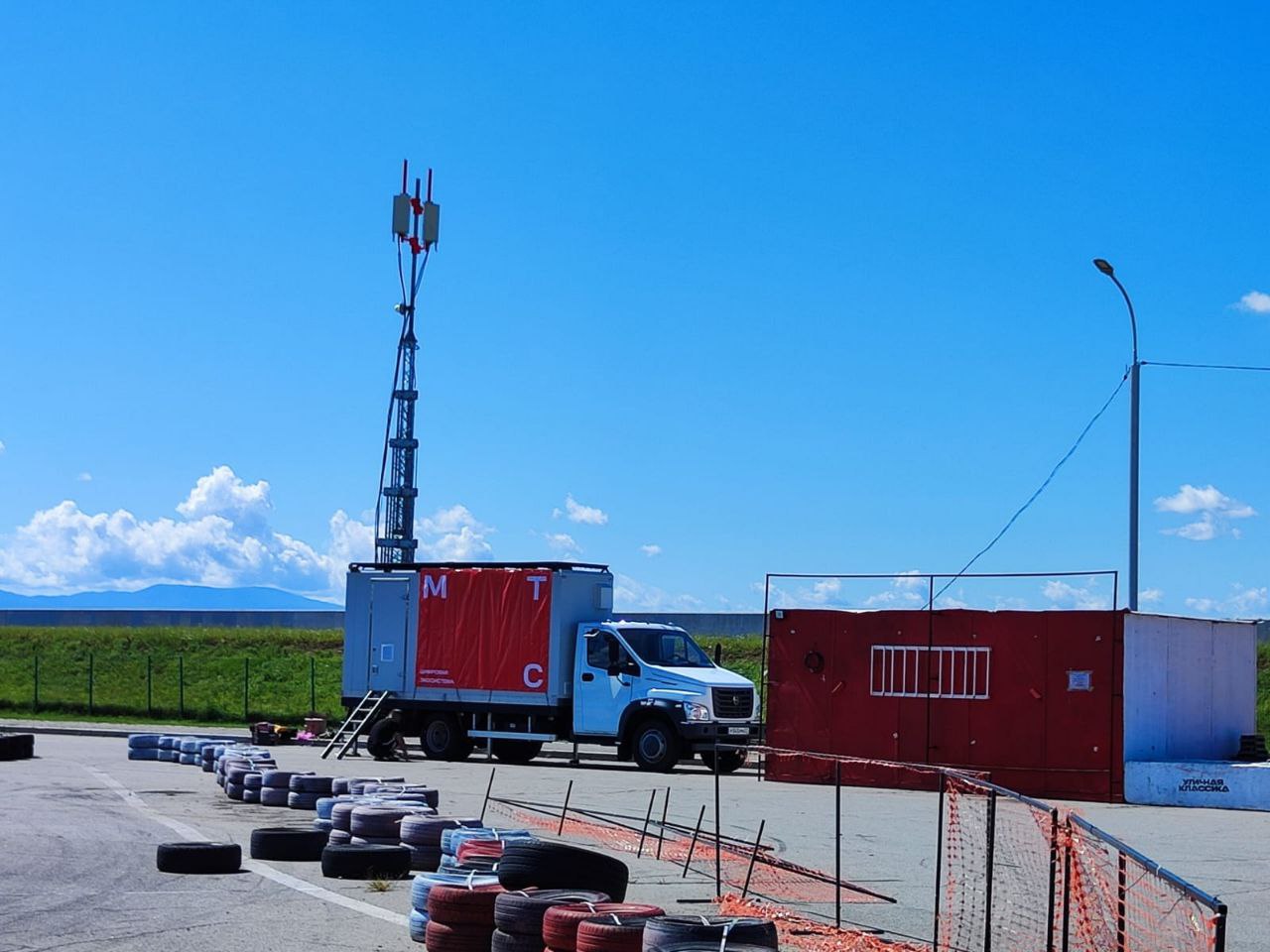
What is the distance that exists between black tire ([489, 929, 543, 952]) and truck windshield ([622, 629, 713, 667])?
1836 centimetres

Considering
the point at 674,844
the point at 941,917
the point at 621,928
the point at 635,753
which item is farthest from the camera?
the point at 635,753

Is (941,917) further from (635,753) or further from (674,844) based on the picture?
(635,753)

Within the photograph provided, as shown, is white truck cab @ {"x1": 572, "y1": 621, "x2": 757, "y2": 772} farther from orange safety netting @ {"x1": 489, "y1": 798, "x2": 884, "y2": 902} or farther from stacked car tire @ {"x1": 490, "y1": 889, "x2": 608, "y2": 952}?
stacked car tire @ {"x1": 490, "y1": 889, "x2": 608, "y2": 952}

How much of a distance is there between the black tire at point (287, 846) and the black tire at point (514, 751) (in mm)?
15744

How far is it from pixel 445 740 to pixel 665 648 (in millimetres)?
4870

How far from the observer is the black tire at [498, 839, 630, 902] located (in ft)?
32.9

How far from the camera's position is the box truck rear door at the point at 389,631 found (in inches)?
1187

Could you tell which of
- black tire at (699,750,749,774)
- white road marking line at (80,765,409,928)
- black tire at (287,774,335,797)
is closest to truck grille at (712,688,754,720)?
black tire at (699,750,749,774)

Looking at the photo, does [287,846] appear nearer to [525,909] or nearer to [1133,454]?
[525,909]

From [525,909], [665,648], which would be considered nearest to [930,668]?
[665,648]

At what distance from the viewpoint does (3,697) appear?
157ft

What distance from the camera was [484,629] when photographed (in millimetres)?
28984

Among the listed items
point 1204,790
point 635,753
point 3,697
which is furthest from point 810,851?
point 3,697

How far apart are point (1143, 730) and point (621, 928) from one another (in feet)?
56.8
